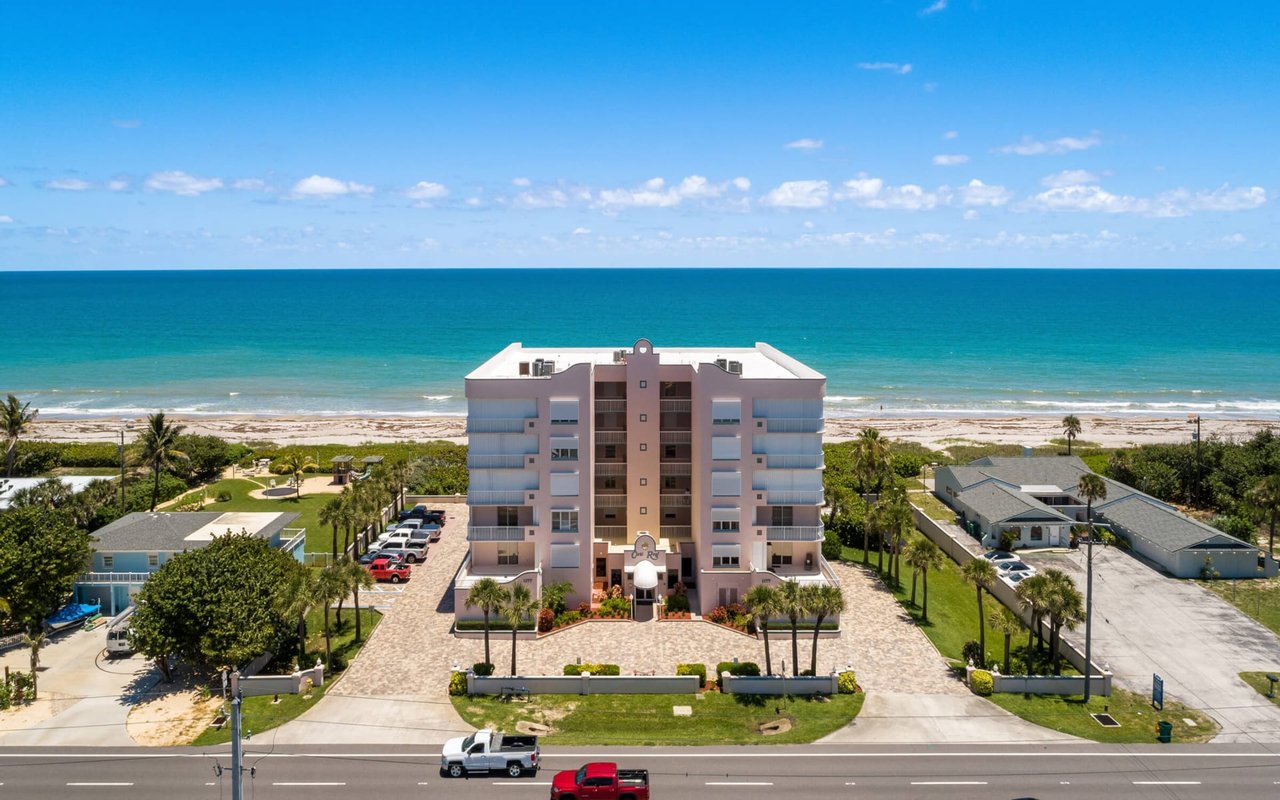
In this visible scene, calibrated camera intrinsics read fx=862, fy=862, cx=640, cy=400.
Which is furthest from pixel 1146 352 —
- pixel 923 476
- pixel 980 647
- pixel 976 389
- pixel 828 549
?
pixel 980 647

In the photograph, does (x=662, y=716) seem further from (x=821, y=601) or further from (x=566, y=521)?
(x=566, y=521)

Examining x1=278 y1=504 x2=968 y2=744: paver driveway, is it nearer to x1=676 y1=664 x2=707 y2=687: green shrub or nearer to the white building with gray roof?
x1=676 y1=664 x2=707 y2=687: green shrub

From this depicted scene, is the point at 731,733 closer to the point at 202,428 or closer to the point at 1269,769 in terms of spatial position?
the point at 1269,769

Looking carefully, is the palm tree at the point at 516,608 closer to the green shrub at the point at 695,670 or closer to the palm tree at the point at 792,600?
the green shrub at the point at 695,670

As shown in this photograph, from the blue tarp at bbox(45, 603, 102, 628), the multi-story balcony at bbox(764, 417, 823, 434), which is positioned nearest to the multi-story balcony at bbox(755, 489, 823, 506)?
the multi-story balcony at bbox(764, 417, 823, 434)

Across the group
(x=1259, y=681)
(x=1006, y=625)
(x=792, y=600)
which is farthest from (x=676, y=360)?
(x=1259, y=681)
